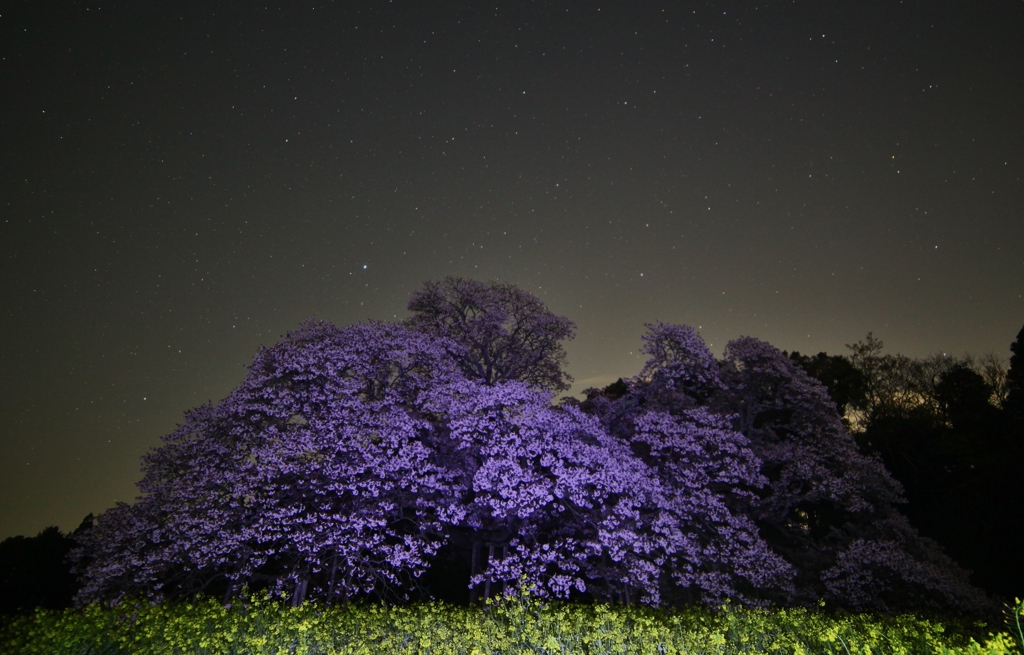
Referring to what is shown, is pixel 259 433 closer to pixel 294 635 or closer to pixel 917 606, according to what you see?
pixel 294 635

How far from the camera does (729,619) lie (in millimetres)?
10805

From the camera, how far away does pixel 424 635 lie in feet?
31.1

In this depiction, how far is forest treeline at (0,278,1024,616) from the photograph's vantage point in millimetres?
16484

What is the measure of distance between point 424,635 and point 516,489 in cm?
891

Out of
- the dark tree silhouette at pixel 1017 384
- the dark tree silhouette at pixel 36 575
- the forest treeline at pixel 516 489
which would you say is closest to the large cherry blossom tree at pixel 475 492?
the forest treeline at pixel 516 489

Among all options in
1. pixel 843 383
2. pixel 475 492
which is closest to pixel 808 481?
pixel 843 383

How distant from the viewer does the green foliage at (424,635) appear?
27.3ft

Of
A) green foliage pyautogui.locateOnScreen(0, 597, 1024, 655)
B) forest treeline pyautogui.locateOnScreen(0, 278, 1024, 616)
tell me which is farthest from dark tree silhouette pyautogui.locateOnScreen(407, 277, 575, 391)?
green foliage pyautogui.locateOnScreen(0, 597, 1024, 655)

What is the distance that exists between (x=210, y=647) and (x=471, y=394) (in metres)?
11.3

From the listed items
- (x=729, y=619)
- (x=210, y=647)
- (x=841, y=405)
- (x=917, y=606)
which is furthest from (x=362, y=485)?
(x=841, y=405)

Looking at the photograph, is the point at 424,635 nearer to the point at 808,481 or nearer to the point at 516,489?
the point at 516,489

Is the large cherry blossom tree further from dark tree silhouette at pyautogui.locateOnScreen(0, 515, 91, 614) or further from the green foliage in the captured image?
dark tree silhouette at pyautogui.locateOnScreen(0, 515, 91, 614)

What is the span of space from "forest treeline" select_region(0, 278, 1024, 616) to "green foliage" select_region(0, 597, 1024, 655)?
156 inches

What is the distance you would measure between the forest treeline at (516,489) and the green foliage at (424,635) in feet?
13.0
